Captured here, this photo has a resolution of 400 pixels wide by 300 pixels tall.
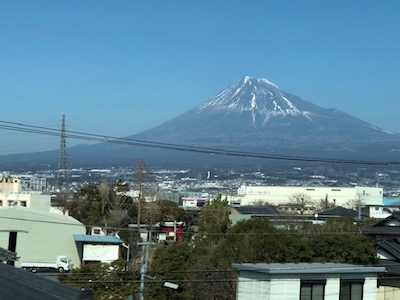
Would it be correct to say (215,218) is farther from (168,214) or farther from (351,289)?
(351,289)

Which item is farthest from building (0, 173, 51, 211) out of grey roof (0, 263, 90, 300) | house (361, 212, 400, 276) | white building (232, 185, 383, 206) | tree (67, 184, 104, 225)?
white building (232, 185, 383, 206)

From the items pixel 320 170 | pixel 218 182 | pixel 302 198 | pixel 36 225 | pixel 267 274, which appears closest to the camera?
pixel 267 274

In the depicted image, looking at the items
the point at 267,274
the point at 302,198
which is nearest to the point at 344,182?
the point at 302,198

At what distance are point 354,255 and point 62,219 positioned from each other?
1156cm

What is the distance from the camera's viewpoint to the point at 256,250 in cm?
1839

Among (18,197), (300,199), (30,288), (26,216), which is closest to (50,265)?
(26,216)

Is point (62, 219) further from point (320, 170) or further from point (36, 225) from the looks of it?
point (320, 170)

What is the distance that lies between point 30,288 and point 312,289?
7.77 meters

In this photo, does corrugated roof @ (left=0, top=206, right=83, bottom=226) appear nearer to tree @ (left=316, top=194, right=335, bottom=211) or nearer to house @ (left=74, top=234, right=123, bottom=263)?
house @ (left=74, top=234, right=123, bottom=263)

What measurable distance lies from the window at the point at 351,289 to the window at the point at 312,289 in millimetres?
466

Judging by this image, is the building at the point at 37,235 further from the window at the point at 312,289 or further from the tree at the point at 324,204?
the tree at the point at 324,204

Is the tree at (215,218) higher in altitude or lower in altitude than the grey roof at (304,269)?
lower

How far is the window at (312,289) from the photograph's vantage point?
44.1 ft

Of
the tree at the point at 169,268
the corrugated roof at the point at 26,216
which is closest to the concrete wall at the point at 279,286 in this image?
the tree at the point at 169,268
